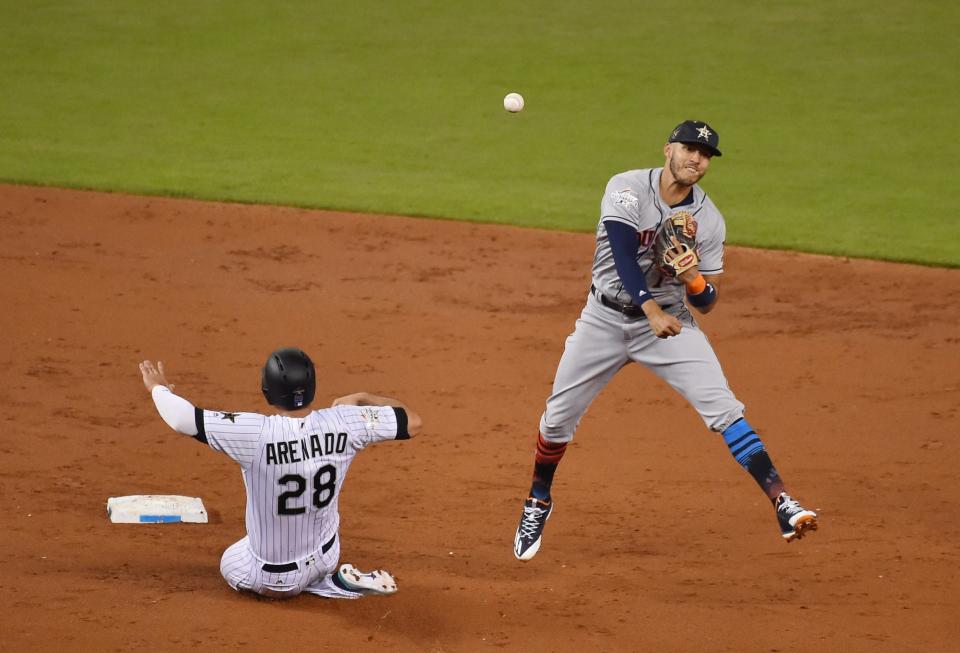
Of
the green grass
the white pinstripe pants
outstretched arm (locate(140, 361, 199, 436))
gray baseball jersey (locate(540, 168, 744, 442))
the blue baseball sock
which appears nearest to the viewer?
outstretched arm (locate(140, 361, 199, 436))

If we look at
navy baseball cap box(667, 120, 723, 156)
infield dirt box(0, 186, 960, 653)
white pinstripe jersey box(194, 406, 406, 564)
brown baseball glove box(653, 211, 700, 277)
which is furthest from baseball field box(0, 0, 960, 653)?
navy baseball cap box(667, 120, 723, 156)

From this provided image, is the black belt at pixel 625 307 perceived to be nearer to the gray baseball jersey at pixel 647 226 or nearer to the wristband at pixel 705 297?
the gray baseball jersey at pixel 647 226

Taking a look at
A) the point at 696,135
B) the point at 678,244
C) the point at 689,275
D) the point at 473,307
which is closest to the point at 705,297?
the point at 689,275

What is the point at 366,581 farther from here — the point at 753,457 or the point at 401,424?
the point at 753,457

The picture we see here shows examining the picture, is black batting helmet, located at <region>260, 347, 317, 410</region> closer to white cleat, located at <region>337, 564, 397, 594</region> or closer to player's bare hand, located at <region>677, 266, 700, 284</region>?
white cleat, located at <region>337, 564, 397, 594</region>

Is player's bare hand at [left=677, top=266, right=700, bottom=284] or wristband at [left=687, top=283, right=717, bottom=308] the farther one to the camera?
wristband at [left=687, top=283, right=717, bottom=308]

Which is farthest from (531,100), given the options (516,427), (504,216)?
(516,427)

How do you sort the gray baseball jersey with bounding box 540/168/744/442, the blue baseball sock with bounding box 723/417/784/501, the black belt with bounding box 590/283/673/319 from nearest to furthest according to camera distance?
the blue baseball sock with bounding box 723/417/784/501, the gray baseball jersey with bounding box 540/168/744/442, the black belt with bounding box 590/283/673/319
